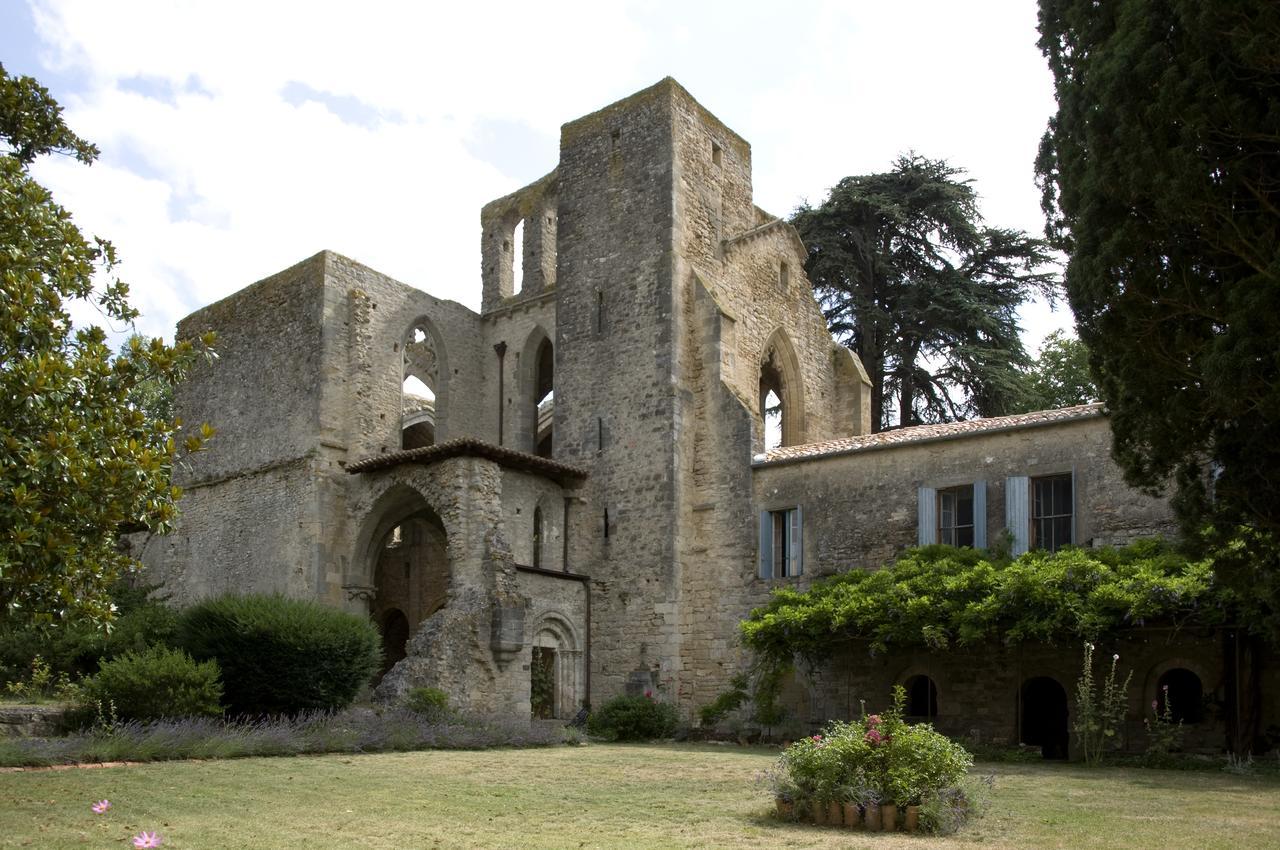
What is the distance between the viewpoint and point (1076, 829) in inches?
Answer: 334

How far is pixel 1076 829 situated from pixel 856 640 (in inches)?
394

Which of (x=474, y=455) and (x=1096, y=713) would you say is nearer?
(x=1096, y=713)

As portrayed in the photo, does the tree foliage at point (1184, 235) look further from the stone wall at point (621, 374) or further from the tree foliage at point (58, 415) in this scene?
the stone wall at point (621, 374)

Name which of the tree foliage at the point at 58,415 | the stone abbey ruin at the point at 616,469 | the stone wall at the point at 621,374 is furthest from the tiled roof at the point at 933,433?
the tree foliage at the point at 58,415

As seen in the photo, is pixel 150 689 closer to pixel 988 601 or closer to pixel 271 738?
pixel 271 738

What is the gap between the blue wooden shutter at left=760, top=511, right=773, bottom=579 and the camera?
20.2 meters

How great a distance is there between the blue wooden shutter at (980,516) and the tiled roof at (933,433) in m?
0.86

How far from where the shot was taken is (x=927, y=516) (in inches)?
741

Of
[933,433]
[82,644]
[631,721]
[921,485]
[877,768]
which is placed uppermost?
[933,433]

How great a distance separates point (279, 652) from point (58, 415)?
8514mm

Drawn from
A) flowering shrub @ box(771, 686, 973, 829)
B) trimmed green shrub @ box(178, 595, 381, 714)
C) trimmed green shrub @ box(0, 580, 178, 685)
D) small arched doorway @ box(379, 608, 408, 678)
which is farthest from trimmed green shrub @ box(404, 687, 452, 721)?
flowering shrub @ box(771, 686, 973, 829)

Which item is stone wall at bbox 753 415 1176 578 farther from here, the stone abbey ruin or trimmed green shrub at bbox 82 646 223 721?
trimmed green shrub at bbox 82 646 223 721

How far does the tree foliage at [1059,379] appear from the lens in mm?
28016

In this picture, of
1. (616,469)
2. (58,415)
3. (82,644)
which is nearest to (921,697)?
(616,469)
